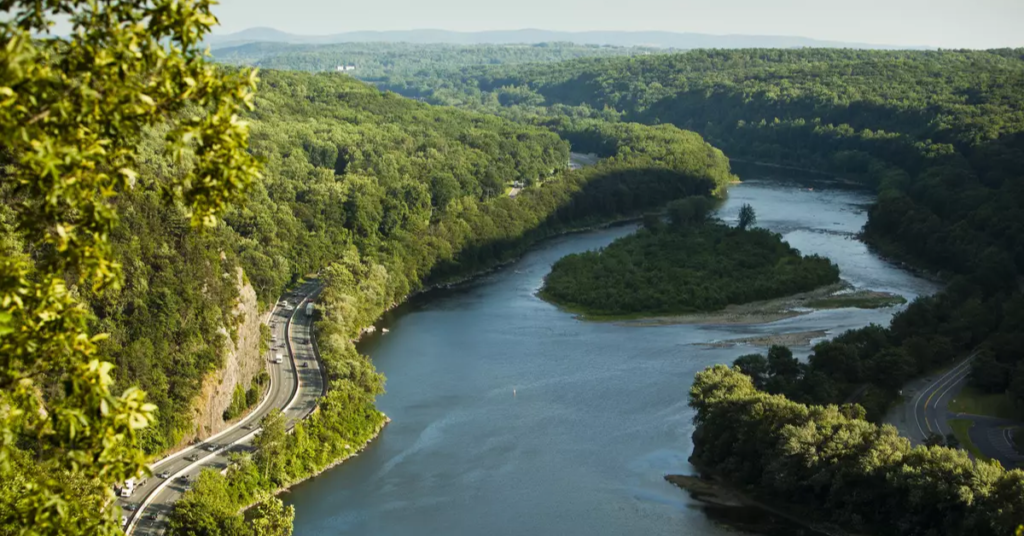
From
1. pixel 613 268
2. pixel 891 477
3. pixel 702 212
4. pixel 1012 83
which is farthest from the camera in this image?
pixel 1012 83

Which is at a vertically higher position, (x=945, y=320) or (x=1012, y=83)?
(x=1012, y=83)

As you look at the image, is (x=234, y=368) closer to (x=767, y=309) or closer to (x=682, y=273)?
(x=767, y=309)

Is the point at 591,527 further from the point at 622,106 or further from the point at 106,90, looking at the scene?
the point at 622,106

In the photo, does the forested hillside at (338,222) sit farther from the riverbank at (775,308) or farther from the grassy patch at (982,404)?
the grassy patch at (982,404)

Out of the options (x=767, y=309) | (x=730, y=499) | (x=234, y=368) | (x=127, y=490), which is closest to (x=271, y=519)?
(x=127, y=490)

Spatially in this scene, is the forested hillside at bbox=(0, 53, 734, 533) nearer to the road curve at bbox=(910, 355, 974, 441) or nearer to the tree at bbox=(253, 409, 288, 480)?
the tree at bbox=(253, 409, 288, 480)

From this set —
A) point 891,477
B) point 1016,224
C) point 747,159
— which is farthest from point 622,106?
point 891,477
